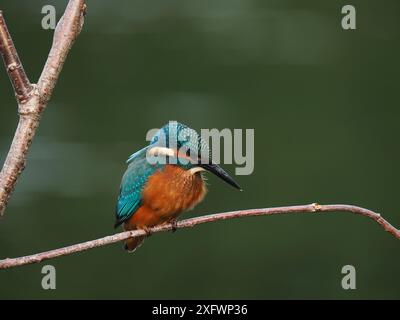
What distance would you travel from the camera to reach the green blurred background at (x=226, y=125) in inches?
173

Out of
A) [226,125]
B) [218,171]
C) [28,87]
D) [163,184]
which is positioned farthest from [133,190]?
[226,125]

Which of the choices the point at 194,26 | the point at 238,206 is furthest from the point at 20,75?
the point at 194,26

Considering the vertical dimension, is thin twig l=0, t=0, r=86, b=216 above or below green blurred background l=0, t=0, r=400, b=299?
below

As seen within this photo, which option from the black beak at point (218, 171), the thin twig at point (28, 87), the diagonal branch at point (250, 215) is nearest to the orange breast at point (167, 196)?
the black beak at point (218, 171)

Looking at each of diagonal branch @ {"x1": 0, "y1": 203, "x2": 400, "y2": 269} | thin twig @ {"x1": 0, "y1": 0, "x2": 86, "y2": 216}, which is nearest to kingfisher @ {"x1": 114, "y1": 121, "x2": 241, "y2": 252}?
diagonal branch @ {"x1": 0, "y1": 203, "x2": 400, "y2": 269}

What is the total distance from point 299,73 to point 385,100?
1.91 ft

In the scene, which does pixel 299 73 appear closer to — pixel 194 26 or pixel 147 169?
pixel 194 26

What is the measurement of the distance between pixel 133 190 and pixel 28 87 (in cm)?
116

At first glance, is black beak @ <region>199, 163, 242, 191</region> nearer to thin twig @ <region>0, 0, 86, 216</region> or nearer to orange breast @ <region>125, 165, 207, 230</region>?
orange breast @ <region>125, 165, 207, 230</region>

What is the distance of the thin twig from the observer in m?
1.32

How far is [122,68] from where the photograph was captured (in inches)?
183

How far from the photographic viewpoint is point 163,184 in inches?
96.3

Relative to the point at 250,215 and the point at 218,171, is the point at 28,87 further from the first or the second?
the point at 218,171

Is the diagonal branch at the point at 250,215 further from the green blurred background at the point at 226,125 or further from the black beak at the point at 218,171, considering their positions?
the green blurred background at the point at 226,125
